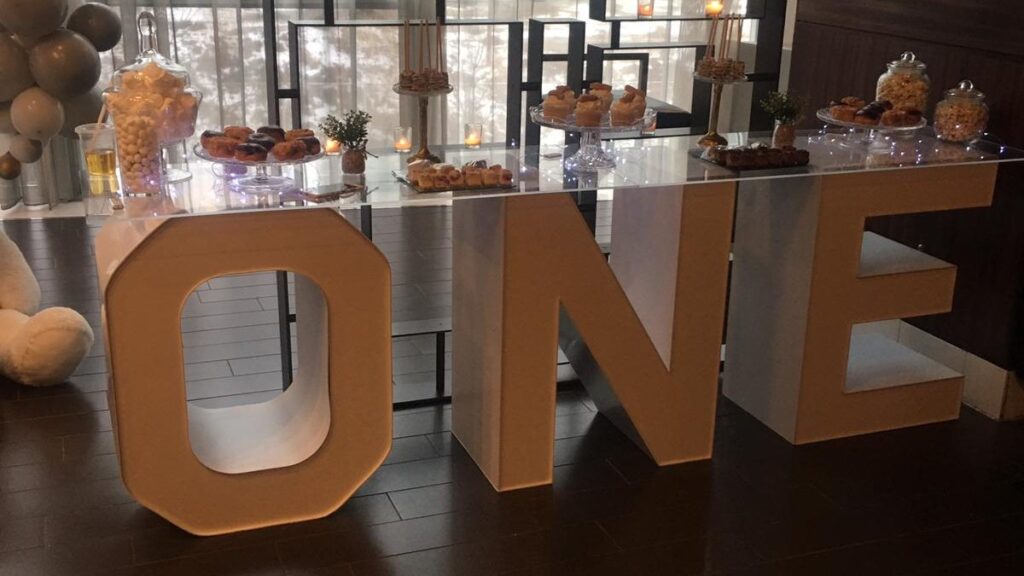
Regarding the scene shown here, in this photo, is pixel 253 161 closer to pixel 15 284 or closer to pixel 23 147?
pixel 23 147

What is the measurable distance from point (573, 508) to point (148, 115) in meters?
1.44

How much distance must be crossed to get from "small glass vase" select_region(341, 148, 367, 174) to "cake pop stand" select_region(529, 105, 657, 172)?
50 cm

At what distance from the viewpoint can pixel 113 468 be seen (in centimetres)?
311

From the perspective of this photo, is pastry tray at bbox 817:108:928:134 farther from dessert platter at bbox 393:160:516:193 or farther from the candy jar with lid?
the candy jar with lid

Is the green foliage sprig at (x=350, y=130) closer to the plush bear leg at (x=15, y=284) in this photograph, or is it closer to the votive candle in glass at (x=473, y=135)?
the votive candle in glass at (x=473, y=135)

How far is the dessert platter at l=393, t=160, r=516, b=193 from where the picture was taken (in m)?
2.65

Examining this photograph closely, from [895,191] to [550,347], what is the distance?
1.11 m

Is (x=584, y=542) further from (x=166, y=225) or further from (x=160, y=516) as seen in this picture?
(x=166, y=225)

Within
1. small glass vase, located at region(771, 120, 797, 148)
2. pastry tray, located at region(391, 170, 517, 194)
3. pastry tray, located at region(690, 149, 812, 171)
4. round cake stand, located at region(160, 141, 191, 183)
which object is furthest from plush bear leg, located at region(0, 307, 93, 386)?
small glass vase, located at region(771, 120, 797, 148)

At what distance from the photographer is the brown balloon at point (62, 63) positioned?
304 centimetres

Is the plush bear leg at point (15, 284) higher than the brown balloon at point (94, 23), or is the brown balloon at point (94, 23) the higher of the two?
the brown balloon at point (94, 23)

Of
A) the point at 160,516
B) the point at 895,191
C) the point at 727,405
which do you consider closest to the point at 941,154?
the point at 895,191

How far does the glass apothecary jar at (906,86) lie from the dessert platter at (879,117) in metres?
0.05

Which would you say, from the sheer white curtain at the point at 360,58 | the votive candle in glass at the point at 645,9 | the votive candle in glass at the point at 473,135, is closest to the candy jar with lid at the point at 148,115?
the votive candle in glass at the point at 473,135
